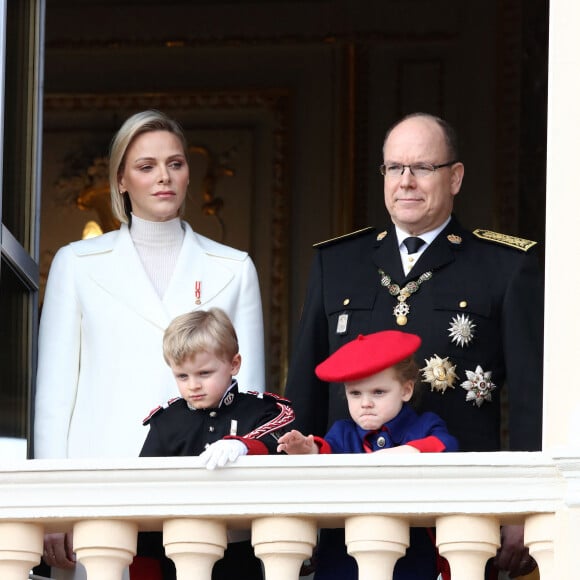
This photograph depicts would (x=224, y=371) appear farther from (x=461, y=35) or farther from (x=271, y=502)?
(x=461, y=35)

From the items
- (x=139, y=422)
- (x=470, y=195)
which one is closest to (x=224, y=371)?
(x=139, y=422)

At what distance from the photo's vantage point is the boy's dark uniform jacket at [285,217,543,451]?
537 cm

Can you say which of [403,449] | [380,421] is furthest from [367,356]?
[403,449]

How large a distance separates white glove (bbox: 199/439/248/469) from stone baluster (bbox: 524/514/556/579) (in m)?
0.67

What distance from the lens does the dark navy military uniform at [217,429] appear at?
5172 millimetres

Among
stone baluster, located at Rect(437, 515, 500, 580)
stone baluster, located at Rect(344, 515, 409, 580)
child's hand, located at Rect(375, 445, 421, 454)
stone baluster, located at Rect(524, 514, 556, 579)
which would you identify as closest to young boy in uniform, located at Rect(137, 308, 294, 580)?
child's hand, located at Rect(375, 445, 421, 454)

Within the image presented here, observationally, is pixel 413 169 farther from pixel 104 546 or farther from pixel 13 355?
pixel 104 546

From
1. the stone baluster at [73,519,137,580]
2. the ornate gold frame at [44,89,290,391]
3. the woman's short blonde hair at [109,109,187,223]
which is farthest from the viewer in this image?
the ornate gold frame at [44,89,290,391]

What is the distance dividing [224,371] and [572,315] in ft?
3.00

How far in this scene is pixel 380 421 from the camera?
5121 millimetres

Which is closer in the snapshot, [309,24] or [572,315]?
[572,315]

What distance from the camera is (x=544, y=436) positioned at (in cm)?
478

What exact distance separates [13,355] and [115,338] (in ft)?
0.92

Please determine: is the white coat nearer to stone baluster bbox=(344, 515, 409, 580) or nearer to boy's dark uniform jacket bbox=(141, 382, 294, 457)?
boy's dark uniform jacket bbox=(141, 382, 294, 457)
